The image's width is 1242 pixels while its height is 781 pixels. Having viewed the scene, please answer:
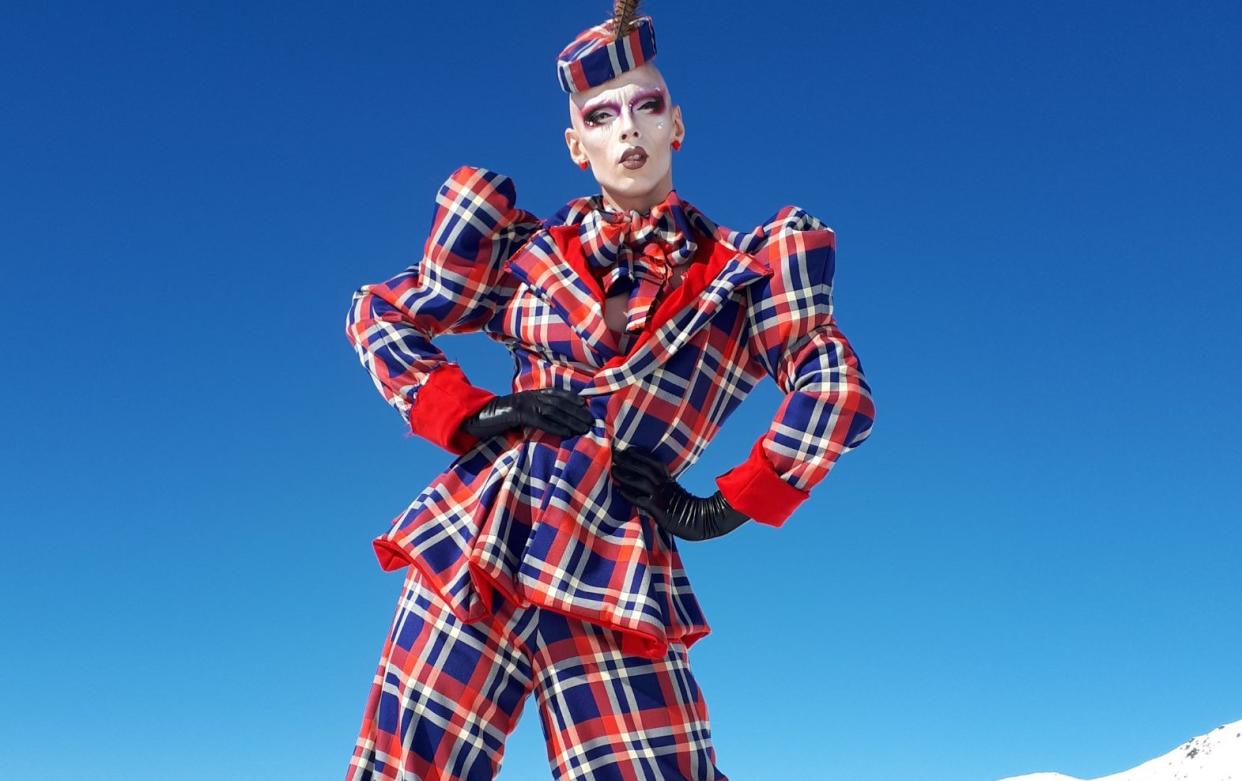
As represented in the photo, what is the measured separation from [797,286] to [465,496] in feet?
3.19

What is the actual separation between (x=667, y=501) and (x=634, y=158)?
905mm

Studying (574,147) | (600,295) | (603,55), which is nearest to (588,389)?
(600,295)

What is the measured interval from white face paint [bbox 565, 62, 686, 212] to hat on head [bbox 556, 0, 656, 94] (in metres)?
0.02

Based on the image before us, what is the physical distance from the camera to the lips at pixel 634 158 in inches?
127

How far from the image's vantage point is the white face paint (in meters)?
3.23

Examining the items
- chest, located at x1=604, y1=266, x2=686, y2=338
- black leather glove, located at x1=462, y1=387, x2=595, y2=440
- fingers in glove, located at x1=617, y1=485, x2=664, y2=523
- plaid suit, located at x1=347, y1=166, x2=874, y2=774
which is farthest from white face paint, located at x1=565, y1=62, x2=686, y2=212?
fingers in glove, located at x1=617, y1=485, x2=664, y2=523

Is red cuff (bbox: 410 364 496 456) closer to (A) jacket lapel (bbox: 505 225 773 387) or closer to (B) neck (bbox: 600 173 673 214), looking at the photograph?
(A) jacket lapel (bbox: 505 225 773 387)

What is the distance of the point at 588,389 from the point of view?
3047 millimetres

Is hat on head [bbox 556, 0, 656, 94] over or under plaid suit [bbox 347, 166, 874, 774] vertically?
over

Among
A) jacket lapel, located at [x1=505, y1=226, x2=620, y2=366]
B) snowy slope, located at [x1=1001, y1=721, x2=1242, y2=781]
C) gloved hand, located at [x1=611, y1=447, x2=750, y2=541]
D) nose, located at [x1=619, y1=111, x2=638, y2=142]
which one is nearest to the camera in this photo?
gloved hand, located at [x1=611, y1=447, x2=750, y2=541]

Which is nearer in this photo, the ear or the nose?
the nose

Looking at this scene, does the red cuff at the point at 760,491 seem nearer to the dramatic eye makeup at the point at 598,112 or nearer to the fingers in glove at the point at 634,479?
the fingers in glove at the point at 634,479

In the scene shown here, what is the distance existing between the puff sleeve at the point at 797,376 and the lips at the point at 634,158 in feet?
1.18

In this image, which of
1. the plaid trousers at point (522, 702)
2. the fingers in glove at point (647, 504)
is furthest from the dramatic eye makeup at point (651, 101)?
the plaid trousers at point (522, 702)
